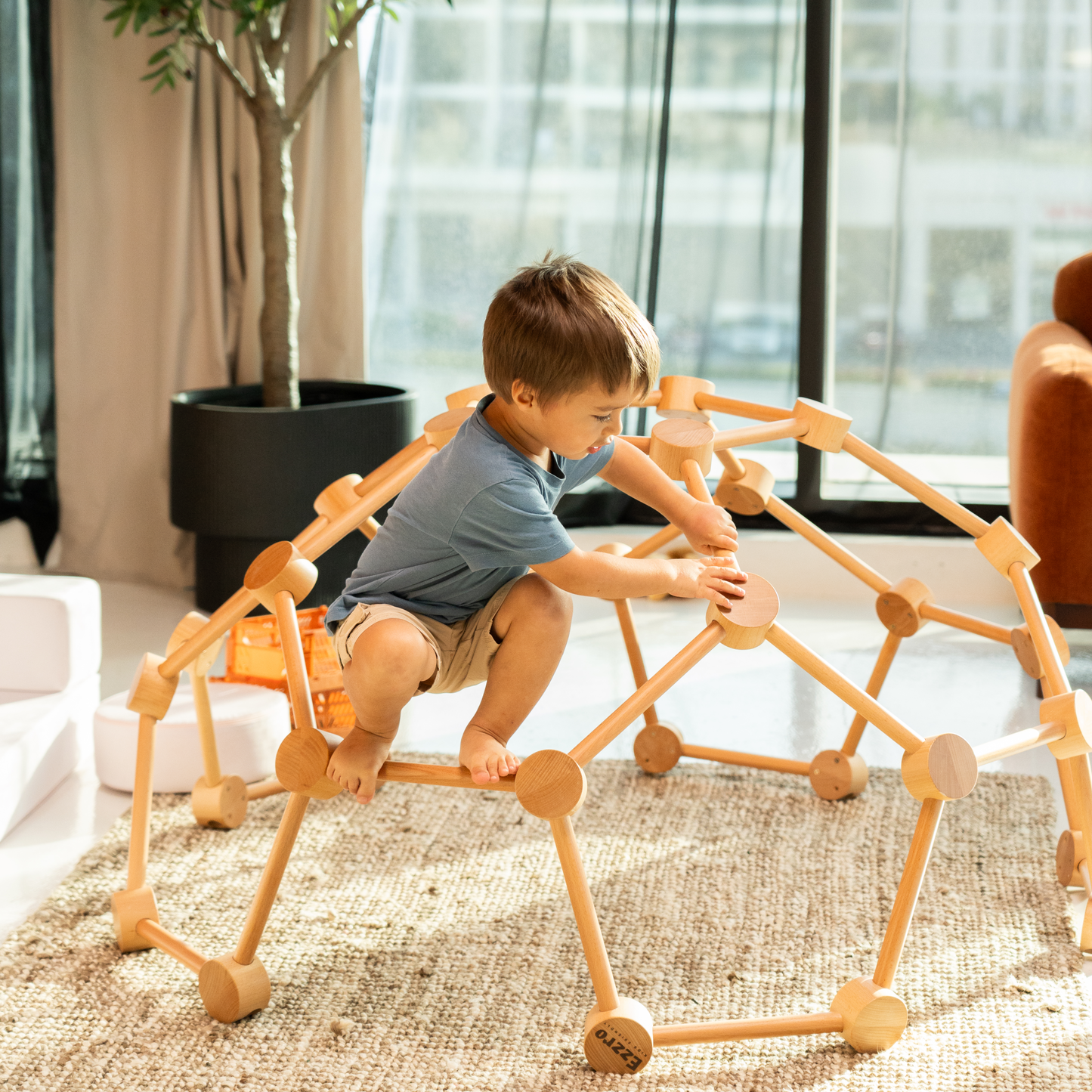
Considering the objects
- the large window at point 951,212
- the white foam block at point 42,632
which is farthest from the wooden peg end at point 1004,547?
the large window at point 951,212

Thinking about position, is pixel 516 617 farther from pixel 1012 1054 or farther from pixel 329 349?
pixel 329 349

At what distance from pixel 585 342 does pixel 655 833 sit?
2.61 feet

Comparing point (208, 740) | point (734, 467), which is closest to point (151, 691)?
point (208, 740)

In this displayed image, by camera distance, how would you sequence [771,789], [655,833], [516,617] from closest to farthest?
[516,617], [655,833], [771,789]

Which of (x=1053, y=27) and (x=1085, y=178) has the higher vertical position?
(x=1053, y=27)

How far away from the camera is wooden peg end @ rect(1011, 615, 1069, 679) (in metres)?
1.54

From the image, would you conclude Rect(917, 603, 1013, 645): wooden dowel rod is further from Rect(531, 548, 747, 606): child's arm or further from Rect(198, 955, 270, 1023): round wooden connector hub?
Rect(198, 955, 270, 1023): round wooden connector hub

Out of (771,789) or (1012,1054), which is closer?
(1012,1054)

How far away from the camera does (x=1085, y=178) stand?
2.84m

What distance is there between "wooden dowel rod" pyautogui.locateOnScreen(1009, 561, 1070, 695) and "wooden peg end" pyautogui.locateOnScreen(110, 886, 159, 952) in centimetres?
104

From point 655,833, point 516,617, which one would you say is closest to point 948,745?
point 516,617

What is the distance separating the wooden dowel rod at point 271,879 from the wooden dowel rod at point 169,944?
0.16ft

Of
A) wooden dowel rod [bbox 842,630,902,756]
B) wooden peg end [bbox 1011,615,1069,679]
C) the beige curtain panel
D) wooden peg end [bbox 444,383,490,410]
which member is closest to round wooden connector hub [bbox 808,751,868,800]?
wooden dowel rod [bbox 842,630,902,756]

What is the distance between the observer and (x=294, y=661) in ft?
4.29
